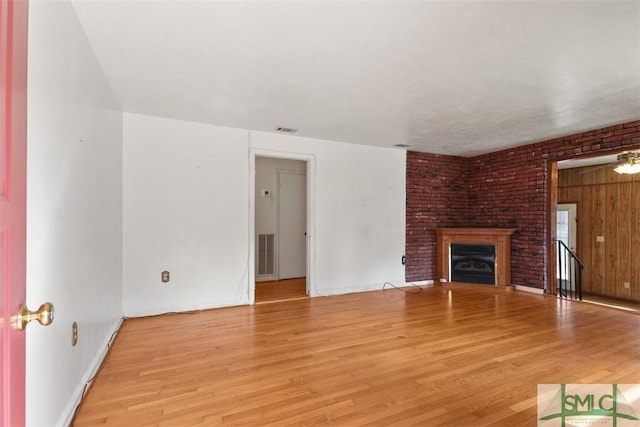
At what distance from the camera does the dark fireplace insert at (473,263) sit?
→ 5.38 metres

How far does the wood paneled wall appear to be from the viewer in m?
6.15

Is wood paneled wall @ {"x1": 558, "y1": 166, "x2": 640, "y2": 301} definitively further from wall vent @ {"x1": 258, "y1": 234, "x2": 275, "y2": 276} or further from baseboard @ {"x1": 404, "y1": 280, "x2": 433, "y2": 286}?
wall vent @ {"x1": 258, "y1": 234, "x2": 275, "y2": 276}

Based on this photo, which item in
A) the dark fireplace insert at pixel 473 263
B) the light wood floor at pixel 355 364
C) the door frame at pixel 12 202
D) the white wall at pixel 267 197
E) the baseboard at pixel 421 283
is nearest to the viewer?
the door frame at pixel 12 202

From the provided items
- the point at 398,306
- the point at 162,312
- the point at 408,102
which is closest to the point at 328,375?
the point at 398,306

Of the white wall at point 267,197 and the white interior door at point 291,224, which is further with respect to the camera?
the white interior door at point 291,224

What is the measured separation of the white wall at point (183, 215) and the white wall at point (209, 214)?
0.01 meters

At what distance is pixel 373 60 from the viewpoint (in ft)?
8.13

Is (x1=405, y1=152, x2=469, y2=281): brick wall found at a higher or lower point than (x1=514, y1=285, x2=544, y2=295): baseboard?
higher

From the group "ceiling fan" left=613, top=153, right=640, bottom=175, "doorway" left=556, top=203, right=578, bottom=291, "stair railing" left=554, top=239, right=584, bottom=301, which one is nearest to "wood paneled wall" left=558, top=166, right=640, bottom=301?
"doorway" left=556, top=203, right=578, bottom=291

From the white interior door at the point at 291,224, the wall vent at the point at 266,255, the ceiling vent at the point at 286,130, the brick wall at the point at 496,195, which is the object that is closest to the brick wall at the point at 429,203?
the brick wall at the point at 496,195

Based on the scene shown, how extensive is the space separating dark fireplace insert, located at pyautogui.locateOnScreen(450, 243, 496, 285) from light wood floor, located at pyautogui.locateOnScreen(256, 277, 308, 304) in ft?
8.83

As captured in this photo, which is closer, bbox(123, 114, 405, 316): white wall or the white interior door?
bbox(123, 114, 405, 316): white wall

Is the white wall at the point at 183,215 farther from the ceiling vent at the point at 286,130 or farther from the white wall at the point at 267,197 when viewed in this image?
the white wall at the point at 267,197

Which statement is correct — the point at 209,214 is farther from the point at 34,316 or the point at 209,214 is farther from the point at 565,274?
the point at 565,274
